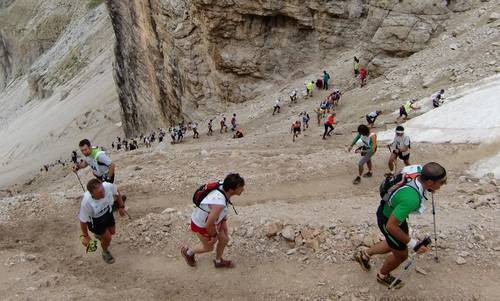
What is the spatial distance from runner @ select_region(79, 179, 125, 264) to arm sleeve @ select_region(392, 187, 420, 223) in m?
4.50

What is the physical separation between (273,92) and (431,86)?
14.0 metres

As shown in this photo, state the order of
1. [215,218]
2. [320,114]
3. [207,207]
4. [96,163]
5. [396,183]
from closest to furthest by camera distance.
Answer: [396,183], [215,218], [207,207], [96,163], [320,114]

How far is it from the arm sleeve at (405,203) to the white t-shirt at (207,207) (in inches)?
92.9

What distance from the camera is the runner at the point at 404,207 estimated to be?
19.8 feet

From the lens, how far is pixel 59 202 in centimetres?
1160

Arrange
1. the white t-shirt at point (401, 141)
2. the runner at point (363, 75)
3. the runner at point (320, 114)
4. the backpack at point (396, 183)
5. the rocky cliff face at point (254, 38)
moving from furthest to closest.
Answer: the runner at point (363, 75) < the rocky cliff face at point (254, 38) < the runner at point (320, 114) < the white t-shirt at point (401, 141) < the backpack at point (396, 183)

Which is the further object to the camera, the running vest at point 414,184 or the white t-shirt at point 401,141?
the white t-shirt at point 401,141

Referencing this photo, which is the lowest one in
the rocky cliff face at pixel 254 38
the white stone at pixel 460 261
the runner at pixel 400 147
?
the white stone at pixel 460 261


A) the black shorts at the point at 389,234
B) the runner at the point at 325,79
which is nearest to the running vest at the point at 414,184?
the black shorts at the point at 389,234

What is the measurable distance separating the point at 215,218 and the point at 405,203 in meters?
2.61

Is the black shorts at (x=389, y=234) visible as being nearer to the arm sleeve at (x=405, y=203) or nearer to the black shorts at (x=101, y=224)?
the arm sleeve at (x=405, y=203)

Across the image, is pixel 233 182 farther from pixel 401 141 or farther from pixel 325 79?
pixel 325 79

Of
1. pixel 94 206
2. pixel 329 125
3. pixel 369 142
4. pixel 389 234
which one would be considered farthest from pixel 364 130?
pixel 329 125

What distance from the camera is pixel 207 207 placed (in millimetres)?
7164
